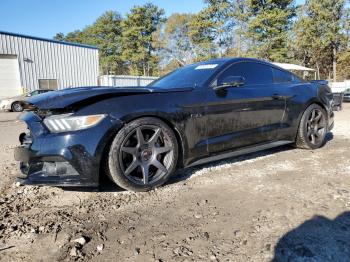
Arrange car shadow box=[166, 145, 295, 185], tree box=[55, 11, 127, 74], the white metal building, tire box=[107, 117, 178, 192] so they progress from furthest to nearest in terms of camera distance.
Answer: tree box=[55, 11, 127, 74]
the white metal building
car shadow box=[166, 145, 295, 185]
tire box=[107, 117, 178, 192]

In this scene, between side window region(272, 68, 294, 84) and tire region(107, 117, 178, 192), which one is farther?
side window region(272, 68, 294, 84)

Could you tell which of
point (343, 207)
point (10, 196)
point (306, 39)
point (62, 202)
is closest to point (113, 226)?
point (62, 202)

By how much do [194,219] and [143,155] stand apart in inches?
35.8

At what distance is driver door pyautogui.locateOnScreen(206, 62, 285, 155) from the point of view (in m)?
3.70

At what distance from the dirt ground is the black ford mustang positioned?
A: 276mm

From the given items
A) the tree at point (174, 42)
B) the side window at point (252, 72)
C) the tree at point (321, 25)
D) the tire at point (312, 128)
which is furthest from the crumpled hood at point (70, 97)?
the tree at point (174, 42)

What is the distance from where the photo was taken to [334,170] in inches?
154

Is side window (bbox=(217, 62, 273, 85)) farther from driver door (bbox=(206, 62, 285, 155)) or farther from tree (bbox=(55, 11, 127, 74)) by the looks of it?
tree (bbox=(55, 11, 127, 74))

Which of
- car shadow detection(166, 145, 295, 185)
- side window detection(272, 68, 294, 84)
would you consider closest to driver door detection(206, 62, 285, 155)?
side window detection(272, 68, 294, 84)

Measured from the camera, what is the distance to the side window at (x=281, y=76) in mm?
4602

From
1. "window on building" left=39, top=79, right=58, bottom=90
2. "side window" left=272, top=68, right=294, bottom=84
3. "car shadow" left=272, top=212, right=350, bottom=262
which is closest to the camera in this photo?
"car shadow" left=272, top=212, right=350, bottom=262

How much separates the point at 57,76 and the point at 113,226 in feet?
76.4

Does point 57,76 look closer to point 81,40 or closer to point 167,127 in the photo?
point 167,127

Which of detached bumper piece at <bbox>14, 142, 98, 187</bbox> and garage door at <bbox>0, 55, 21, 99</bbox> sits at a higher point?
garage door at <bbox>0, 55, 21, 99</bbox>
